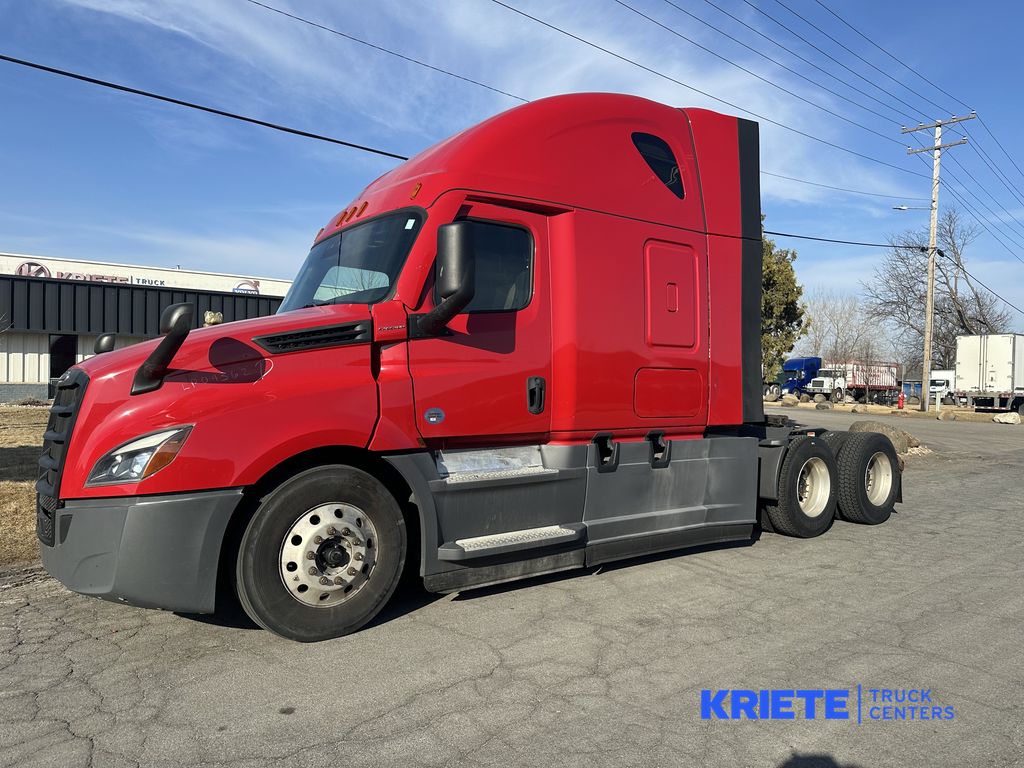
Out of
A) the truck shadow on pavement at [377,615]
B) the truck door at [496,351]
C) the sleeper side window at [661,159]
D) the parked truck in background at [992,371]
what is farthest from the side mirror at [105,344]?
the parked truck in background at [992,371]

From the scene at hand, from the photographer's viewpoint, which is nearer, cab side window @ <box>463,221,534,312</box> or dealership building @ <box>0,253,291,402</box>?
cab side window @ <box>463,221,534,312</box>

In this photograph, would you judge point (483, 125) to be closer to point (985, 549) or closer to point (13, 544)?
point (13, 544)

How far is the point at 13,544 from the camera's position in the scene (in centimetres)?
614

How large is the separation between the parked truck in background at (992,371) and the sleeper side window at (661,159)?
116 ft

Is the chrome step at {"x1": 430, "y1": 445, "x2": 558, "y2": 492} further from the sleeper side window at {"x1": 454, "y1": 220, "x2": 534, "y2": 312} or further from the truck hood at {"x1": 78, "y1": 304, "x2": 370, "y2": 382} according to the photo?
the truck hood at {"x1": 78, "y1": 304, "x2": 370, "y2": 382}

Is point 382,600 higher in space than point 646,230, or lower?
lower

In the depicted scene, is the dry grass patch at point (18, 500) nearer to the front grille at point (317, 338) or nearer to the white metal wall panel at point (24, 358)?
the front grille at point (317, 338)

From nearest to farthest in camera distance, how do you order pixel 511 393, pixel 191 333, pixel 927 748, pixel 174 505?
pixel 927 748
pixel 174 505
pixel 191 333
pixel 511 393

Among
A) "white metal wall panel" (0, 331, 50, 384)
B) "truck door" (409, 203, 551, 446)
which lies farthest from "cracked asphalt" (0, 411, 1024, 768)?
"white metal wall panel" (0, 331, 50, 384)

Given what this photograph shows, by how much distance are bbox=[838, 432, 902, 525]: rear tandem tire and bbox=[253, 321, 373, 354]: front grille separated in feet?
18.5

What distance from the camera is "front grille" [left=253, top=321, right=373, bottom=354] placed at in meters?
4.17

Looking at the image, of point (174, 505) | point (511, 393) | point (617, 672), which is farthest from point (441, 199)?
point (617, 672)

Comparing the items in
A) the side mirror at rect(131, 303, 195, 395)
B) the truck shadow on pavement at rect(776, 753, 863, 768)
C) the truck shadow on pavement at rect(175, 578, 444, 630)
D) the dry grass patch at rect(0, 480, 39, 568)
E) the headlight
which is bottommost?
the truck shadow on pavement at rect(776, 753, 863, 768)

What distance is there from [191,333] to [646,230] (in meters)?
3.40
